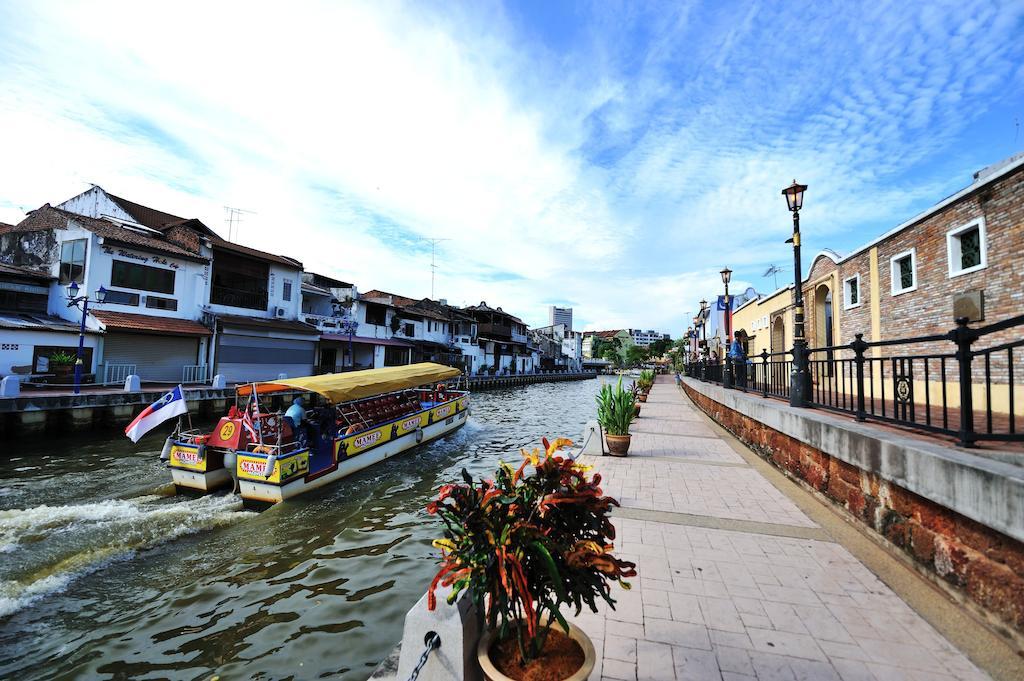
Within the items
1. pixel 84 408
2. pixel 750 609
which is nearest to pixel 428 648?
pixel 750 609

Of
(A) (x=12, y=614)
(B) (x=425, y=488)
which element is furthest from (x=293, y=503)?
(A) (x=12, y=614)

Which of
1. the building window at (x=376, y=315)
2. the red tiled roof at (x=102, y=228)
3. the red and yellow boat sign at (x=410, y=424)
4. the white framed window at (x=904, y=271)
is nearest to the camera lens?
the white framed window at (x=904, y=271)

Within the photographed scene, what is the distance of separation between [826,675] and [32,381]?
24.0 m

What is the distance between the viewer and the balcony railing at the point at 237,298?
23.0 metres

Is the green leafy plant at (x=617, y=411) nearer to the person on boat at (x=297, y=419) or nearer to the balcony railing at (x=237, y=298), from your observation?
the person on boat at (x=297, y=419)

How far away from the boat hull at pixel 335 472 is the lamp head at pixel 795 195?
1102 centimetres

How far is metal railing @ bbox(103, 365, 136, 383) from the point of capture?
59.6 feet

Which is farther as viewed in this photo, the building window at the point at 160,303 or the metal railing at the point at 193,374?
the metal railing at the point at 193,374

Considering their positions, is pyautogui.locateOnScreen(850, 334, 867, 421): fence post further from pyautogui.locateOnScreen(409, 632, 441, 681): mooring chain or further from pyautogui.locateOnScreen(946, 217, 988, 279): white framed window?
pyautogui.locateOnScreen(946, 217, 988, 279): white framed window

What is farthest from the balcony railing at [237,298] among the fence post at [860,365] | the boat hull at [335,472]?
the fence post at [860,365]

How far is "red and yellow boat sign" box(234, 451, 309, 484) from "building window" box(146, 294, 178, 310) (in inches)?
675

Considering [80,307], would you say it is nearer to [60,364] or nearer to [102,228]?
[60,364]

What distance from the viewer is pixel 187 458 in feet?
28.4

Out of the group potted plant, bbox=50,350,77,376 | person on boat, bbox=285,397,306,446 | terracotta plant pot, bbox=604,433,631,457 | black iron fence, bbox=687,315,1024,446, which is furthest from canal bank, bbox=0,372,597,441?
black iron fence, bbox=687,315,1024,446
